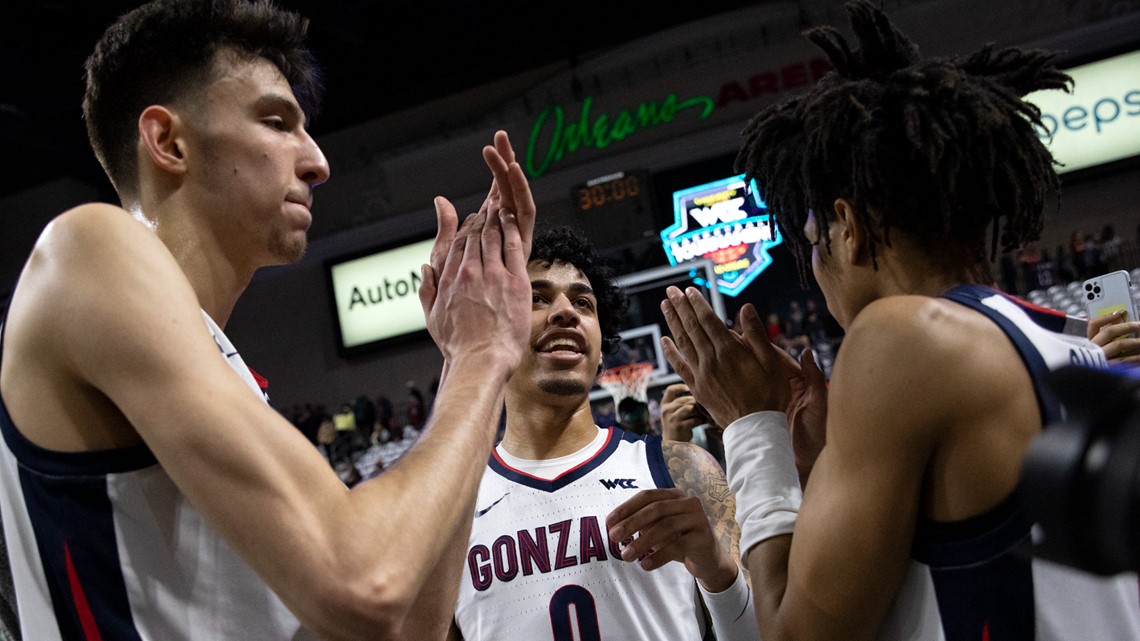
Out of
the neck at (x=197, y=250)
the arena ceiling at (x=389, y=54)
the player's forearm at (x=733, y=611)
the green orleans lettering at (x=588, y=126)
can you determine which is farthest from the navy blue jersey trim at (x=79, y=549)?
the green orleans lettering at (x=588, y=126)

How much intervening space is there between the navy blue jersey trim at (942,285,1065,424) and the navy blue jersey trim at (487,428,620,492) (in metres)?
1.69

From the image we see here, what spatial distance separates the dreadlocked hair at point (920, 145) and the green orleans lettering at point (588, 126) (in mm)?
11362

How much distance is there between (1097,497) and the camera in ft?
2.21

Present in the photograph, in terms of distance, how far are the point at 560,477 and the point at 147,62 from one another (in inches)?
71.8

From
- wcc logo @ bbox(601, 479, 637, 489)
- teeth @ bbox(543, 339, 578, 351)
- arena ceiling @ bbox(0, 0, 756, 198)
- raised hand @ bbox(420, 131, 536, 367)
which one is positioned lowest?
wcc logo @ bbox(601, 479, 637, 489)

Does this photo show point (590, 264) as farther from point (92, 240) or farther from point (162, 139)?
point (92, 240)

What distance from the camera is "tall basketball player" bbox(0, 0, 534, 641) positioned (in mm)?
1185

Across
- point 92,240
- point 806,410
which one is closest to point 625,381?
point 806,410

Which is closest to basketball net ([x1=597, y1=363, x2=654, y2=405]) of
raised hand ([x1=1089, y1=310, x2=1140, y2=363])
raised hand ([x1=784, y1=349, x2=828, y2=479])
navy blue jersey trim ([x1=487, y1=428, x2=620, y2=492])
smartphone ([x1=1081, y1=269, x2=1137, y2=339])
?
navy blue jersey trim ([x1=487, y1=428, x2=620, y2=492])

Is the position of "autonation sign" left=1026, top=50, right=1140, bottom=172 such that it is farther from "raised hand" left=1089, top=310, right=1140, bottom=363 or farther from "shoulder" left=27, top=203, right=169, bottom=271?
"shoulder" left=27, top=203, right=169, bottom=271

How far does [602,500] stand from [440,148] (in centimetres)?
1151

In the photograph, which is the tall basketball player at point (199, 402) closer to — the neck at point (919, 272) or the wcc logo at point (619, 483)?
the neck at point (919, 272)

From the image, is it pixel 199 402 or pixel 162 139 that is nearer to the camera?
pixel 199 402

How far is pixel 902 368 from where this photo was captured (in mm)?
1496
